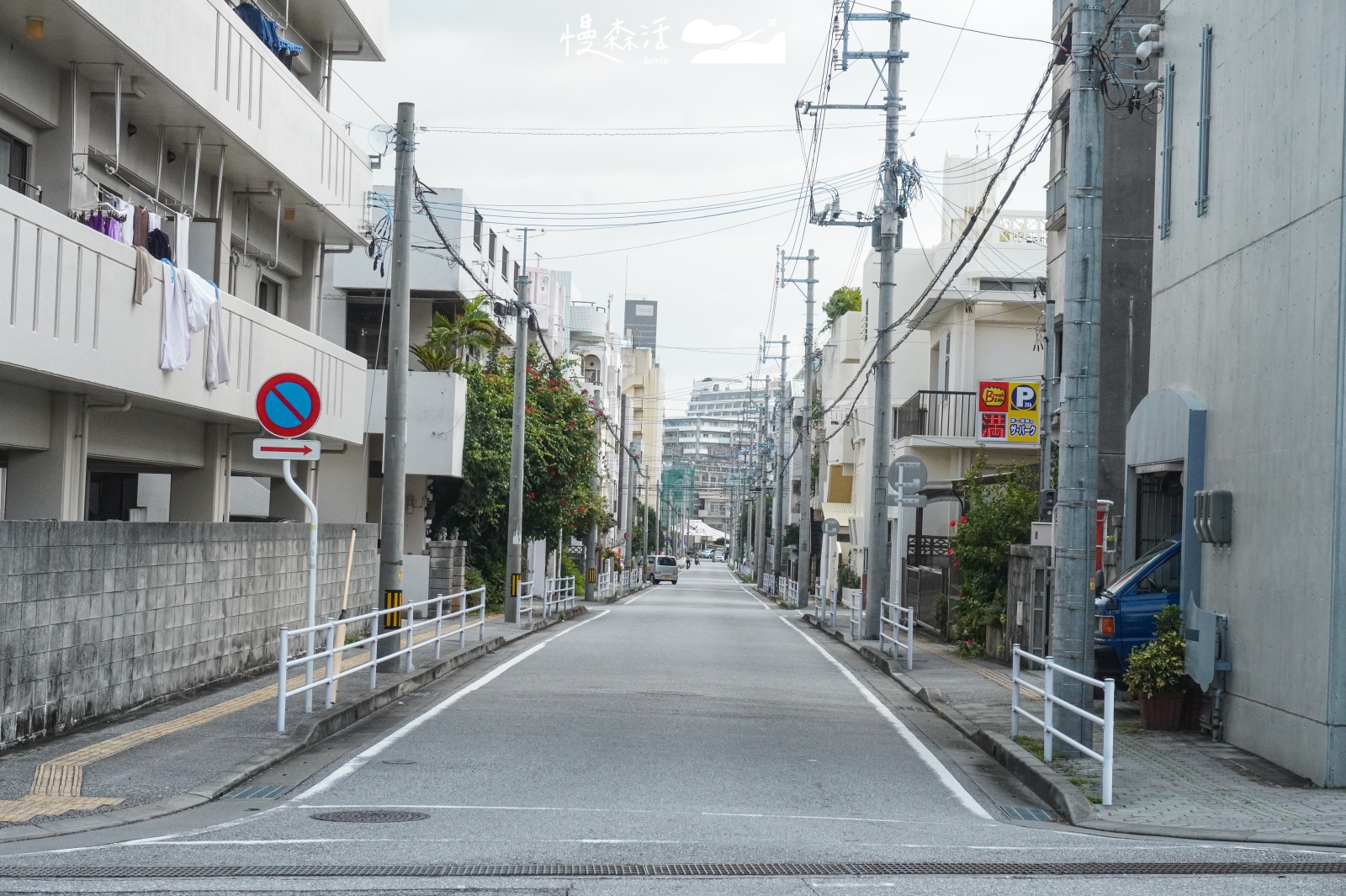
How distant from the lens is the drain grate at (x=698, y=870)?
23.4ft

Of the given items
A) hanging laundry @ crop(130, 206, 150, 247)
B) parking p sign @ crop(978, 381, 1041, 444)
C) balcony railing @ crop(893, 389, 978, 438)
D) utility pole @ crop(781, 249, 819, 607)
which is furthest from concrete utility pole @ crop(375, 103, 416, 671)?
utility pole @ crop(781, 249, 819, 607)

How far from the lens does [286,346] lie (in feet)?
63.9

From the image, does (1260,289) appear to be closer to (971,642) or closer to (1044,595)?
(1044,595)

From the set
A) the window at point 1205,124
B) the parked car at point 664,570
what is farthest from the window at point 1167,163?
the parked car at point 664,570

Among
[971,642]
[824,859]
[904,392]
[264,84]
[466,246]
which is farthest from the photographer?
[904,392]

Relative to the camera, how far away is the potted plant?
44.9ft

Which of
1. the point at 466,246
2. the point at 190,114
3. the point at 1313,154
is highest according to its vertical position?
the point at 466,246

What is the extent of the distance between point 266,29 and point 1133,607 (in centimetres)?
1358

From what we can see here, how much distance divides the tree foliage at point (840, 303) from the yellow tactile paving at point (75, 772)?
180 feet

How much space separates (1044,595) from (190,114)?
13269 millimetres

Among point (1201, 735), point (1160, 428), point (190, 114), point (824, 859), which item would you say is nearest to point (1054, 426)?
point (1160, 428)

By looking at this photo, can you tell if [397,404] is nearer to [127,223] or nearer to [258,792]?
[127,223]

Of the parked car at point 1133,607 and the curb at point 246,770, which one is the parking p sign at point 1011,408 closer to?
the parked car at point 1133,607

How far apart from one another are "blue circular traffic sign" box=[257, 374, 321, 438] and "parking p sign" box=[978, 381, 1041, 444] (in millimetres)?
21289
